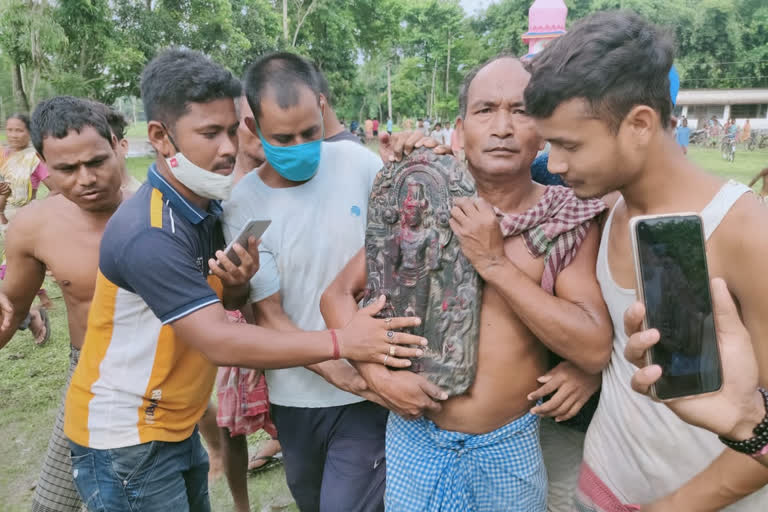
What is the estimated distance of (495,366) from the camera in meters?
1.78

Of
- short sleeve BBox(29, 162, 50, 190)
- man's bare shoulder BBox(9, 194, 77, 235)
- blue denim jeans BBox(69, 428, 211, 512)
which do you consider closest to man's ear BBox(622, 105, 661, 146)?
blue denim jeans BBox(69, 428, 211, 512)

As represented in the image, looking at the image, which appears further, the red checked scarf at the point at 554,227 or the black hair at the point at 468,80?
the black hair at the point at 468,80

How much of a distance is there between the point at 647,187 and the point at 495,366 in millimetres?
717

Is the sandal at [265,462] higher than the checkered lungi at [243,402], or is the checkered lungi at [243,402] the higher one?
the checkered lungi at [243,402]

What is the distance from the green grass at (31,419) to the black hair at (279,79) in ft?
7.82

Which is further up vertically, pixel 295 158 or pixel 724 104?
pixel 724 104

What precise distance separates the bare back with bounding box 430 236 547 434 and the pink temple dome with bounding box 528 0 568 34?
19.3 feet

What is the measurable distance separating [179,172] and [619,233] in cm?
151

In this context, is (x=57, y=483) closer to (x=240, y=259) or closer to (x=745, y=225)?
(x=240, y=259)

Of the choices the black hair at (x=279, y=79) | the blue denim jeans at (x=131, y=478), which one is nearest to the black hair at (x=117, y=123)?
the black hair at (x=279, y=79)

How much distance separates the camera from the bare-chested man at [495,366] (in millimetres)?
1673

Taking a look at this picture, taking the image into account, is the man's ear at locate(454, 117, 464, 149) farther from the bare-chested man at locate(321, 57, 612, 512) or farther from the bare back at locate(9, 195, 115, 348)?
the bare back at locate(9, 195, 115, 348)

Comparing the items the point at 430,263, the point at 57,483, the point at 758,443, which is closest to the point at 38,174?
the point at 57,483

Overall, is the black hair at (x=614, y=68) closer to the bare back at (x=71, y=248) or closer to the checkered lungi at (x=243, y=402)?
the checkered lungi at (x=243, y=402)
